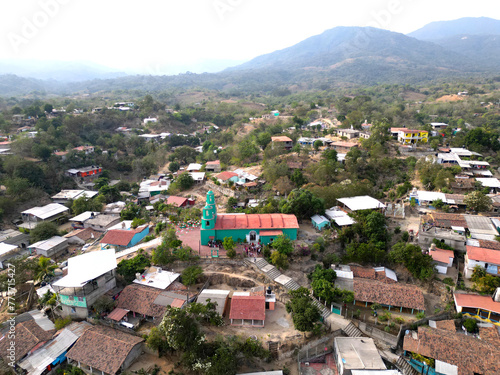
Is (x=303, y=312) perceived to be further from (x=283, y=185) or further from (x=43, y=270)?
(x=43, y=270)

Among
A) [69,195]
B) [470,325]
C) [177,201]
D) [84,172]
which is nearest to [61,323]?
[177,201]

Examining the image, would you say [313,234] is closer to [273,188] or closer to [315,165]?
[273,188]

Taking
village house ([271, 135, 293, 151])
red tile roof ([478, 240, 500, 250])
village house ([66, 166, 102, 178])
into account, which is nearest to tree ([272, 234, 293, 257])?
red tile roof ([478, 240, 500, 250])

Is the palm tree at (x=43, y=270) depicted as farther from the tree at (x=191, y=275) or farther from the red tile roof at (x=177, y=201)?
the red tile roof at (x=177, y=201)

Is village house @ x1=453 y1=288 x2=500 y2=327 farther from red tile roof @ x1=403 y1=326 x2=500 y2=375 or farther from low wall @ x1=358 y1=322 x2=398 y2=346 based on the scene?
low wall @ x1=358 y1=322 x2=398 y2=346

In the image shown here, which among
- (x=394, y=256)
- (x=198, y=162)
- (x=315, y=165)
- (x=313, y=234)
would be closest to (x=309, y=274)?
(x=313, y=234)

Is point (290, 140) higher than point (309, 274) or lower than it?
higher

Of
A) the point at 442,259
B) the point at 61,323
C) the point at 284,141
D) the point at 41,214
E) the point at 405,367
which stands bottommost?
the point at 405,367
